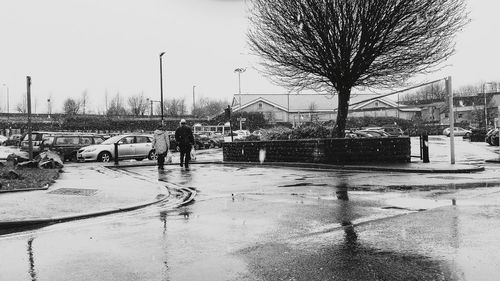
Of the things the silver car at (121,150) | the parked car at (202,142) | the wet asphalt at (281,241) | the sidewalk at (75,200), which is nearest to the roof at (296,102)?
the parked car at (202,142)

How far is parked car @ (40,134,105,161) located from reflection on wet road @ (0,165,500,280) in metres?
20.9

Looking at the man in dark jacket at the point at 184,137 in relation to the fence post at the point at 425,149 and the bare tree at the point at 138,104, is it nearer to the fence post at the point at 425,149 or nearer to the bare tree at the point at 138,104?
the fence post at the point at 425,149

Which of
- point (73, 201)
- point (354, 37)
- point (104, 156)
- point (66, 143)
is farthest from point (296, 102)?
point (73, 201)

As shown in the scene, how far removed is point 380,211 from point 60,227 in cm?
500

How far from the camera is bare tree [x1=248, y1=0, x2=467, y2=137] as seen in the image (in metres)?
18.8

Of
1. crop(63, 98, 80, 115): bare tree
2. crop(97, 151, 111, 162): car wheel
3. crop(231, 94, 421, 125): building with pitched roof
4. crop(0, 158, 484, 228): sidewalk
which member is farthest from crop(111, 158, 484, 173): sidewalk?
crop(63, 98, 80, 115): bare tree

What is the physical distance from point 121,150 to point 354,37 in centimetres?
1390

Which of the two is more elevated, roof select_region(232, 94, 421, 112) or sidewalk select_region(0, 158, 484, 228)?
roof select_region(232, 94, 421, 112)

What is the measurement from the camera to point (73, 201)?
30.5ft

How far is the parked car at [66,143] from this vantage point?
1075 inches

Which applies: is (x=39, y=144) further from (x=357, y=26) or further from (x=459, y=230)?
(x=459, y=230)

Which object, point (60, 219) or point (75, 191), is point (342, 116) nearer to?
point (75, 191)

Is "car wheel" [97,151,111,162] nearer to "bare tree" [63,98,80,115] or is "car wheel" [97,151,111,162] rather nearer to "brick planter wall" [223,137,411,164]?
"brick planter wall" [223,137,411,164]

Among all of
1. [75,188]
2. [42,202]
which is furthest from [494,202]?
[75,188]
